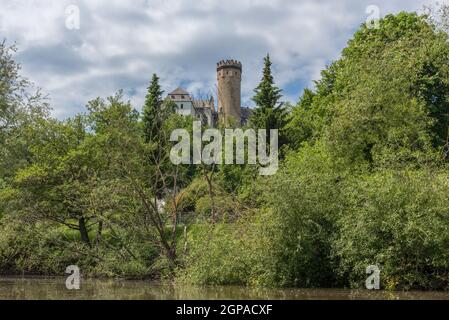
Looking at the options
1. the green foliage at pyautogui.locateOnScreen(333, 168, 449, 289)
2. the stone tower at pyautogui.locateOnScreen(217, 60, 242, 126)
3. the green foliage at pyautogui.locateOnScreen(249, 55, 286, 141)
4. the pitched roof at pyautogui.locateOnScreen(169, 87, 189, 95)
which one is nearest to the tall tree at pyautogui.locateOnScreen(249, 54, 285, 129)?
the green foliage at pyautogui.locateOnScreen(249, 55, 286, 141)

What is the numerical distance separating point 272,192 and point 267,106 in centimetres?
2399

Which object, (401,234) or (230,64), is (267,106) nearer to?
(401,234)

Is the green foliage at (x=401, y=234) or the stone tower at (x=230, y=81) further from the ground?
the stone tower at (x=230, y=81)

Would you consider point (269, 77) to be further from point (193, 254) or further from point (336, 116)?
point (193, 254)

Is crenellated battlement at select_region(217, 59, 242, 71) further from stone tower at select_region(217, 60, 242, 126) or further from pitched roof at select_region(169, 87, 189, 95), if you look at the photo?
pitched roof at select_region(169, 87, 189, 95)

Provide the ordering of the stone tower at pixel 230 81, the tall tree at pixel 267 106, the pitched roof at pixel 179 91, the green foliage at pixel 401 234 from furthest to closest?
the pitched roof at pixel 179 91, the stone tower at pixel 230 81, the tall tree at pixel 267 106, the green foliage at pixel 401 234

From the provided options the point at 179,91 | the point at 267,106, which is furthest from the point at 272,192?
the point at 179,91

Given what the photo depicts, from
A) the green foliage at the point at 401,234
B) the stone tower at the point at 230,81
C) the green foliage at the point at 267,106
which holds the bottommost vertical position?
the green foliage at the point at 401,234

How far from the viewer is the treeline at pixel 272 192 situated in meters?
17.8

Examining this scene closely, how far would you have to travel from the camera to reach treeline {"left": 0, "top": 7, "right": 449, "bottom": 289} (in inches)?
699

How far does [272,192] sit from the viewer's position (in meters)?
19.3

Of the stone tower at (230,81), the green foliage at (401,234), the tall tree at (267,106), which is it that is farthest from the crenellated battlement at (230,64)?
the green foliage at (401,234)

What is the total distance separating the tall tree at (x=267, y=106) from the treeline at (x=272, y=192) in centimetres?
17

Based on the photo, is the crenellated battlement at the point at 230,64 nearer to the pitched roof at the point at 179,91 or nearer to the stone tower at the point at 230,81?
the stone tower at the point at 230,81
